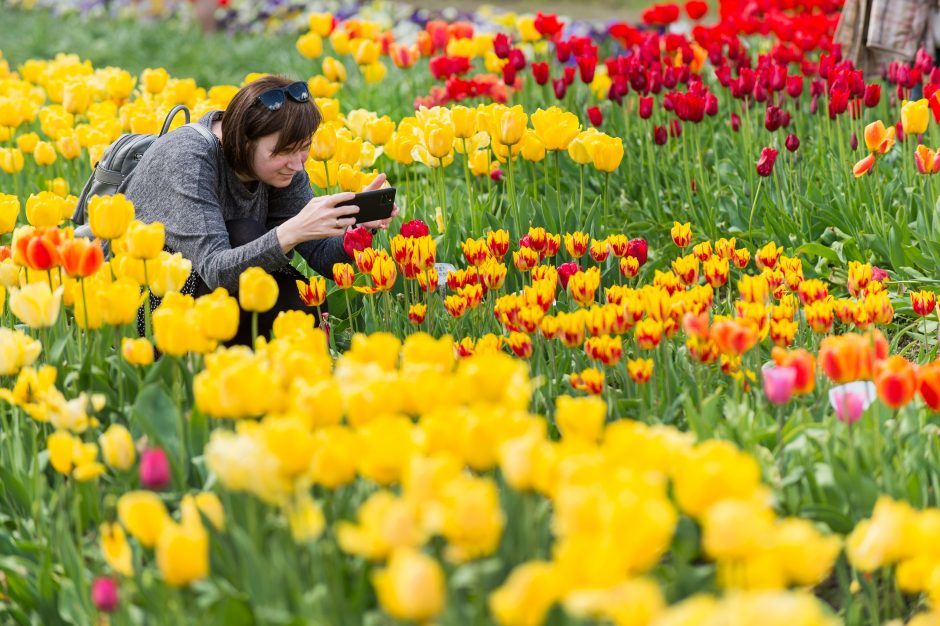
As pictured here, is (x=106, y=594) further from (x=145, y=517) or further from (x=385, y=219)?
(x=385, y=219)

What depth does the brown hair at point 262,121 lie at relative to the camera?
3336mm

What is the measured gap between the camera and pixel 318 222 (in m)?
3.20

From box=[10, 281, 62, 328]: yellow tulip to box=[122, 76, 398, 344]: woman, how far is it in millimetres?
834

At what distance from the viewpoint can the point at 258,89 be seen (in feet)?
11.1

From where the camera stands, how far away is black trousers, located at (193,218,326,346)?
350 centimetres

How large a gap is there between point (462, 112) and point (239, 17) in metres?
10.4

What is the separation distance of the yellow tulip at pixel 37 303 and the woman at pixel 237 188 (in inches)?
32.8

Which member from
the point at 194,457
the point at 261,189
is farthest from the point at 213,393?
the point at 261,189

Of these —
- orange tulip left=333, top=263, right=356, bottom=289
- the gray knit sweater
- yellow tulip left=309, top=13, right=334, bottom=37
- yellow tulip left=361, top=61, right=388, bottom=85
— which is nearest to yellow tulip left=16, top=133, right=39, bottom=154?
the gray knit sweater

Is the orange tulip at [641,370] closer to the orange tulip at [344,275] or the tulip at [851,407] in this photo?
the tulip at [851,407]

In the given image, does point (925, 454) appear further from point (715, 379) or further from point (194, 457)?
point (194, 457)

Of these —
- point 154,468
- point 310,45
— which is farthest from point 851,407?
point 310,45

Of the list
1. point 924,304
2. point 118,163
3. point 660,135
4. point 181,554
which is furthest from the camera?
point 660,135

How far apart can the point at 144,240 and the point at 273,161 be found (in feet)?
3.04
